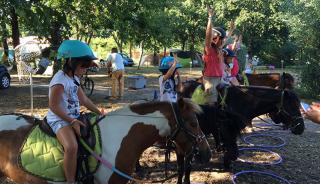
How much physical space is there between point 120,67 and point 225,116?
8.51m

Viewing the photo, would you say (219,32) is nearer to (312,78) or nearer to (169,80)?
(169,80)

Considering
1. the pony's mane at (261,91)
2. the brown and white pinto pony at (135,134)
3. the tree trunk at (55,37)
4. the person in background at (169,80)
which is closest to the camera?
the brown and white pinto pony at (135,134)

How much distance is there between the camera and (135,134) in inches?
140

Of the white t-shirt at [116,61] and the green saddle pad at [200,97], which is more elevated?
the white t-shirt at [116,61]

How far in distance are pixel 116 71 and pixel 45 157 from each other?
35.6 feet

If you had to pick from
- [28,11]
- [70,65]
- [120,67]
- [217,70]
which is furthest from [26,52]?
[70,65]

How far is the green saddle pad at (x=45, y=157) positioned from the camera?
349cm

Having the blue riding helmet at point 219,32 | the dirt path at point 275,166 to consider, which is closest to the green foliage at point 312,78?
the dirt path at point 275,166

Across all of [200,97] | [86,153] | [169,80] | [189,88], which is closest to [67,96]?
[86,153]

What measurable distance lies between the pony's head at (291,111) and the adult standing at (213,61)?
1.17 metres

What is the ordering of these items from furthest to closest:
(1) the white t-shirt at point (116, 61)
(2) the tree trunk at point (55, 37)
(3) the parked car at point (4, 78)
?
(3) the parked car at point (4, 78) → (1) the white t-shirt at point (116, 61) → (2) the tree trunk at point (55, 37)

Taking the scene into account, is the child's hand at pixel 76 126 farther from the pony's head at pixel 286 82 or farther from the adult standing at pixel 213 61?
the pony's head at pixel 286 82

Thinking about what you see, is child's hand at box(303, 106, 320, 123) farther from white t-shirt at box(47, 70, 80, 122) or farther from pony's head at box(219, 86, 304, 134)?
white t-shirt at box(47, 70, 80, 122)

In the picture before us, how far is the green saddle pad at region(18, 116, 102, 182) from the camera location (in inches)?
137
